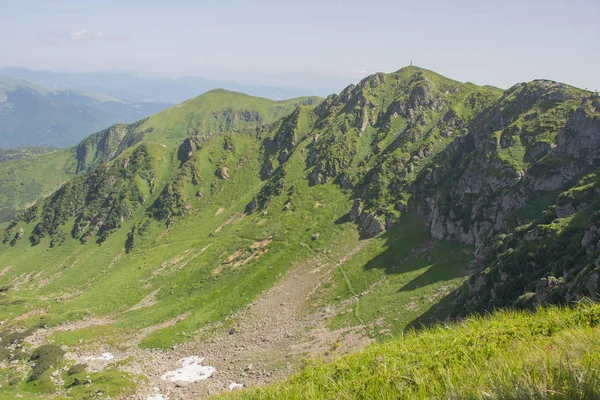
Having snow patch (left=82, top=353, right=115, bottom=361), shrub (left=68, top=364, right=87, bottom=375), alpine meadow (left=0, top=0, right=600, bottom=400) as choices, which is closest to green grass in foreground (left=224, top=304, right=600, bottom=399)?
alpine meadow (left=0, top=0, right=600, bottom=400)

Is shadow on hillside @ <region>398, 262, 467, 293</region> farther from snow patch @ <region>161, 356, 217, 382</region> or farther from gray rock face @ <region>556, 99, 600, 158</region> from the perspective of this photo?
snow patch @ <region>161, 356, 217, 382</region>

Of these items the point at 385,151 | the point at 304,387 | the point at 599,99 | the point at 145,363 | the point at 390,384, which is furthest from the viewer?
the point at 385,151

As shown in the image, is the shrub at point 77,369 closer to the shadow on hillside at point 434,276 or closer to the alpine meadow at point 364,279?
the alpine meadow at point 364,279

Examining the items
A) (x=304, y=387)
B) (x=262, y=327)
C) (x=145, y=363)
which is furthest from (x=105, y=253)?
(x=304, y=387)

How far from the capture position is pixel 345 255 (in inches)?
4550

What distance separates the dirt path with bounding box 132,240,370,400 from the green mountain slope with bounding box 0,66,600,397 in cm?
46

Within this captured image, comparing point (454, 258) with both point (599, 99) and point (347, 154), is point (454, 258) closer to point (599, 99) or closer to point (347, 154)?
point (599, 99)

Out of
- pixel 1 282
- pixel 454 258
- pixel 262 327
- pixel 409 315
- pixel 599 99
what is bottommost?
pixel 1 282

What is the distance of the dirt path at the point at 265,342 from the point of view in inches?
2810

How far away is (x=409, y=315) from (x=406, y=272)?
834 inches

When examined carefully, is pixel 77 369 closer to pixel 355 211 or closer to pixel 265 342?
pixel 265 342

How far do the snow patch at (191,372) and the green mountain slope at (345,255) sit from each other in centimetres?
228

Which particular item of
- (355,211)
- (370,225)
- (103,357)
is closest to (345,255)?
(370,225)

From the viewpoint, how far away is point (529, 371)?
24.1 ft
